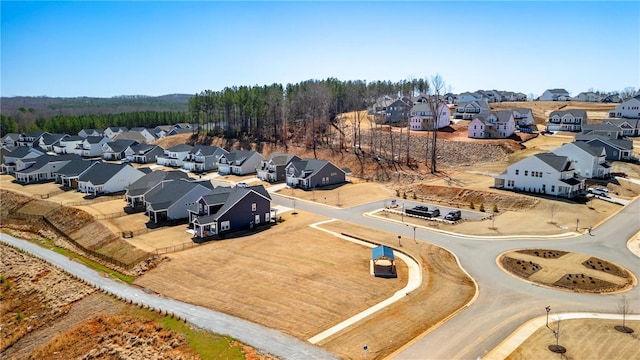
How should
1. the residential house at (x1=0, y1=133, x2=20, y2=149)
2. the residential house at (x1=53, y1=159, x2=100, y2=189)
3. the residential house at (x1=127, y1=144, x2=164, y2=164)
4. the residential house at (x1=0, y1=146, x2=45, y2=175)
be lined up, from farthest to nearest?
the residential house at (x1=0, y1=133, x2=20, y2=149) → the residential house at (x1=127, y1=144, x2=164, y2=164) → the residential house at (x1=0, y1=146, x2=45, y2=175) → the residential house at (x1=53, y1=159, x2=100, y2=189)

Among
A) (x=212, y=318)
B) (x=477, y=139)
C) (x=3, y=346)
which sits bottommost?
(x=3, y=346)

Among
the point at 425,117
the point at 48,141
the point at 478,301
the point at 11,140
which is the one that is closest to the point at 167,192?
the point at 478,301

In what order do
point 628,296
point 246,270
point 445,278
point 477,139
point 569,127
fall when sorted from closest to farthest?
point 628,296 → point 445,278 → point 246,270 → point 477,139 → point 569,127

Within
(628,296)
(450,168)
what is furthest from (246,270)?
(450,168)

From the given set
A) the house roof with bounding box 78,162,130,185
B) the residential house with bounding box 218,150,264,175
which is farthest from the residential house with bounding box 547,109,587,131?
the house roof with bounding box 78,162,130,185

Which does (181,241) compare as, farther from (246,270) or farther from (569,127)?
(569,127)

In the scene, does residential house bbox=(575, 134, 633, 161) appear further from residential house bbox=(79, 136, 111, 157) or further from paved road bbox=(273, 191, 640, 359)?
residential house bbox=(79, 136, 111, 157)

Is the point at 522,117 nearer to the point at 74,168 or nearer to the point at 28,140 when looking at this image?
the point at 74,168

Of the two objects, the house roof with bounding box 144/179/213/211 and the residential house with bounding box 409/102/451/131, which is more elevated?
the residential house with bounding box 409/102/451/131

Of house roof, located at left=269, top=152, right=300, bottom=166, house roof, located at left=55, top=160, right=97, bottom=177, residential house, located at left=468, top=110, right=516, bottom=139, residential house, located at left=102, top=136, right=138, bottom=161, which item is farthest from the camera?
residential house, located at left=102, top=136, right=138, bottom=161
